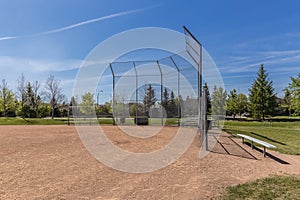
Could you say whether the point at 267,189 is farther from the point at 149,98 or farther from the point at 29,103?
the point at 29,103

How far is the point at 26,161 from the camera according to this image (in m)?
4.52

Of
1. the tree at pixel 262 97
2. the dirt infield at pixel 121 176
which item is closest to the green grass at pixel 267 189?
the dirt infield at pixel 121 176

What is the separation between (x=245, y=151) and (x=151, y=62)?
9.07m

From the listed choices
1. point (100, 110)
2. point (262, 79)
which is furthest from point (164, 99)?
point (262, 79)

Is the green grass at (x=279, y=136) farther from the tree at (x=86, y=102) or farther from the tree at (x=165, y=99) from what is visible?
the tree at (x=86, y=102)

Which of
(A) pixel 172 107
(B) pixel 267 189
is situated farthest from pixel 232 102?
(B) pixel 267 189

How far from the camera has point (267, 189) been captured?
117 inches

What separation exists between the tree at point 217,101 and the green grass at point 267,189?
75.4 ft

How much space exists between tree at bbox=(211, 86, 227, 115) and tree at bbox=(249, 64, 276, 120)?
366cm

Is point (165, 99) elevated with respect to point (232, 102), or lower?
lower

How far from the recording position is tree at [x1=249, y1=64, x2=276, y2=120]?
25.9 m

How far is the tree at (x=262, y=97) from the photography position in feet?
84.9

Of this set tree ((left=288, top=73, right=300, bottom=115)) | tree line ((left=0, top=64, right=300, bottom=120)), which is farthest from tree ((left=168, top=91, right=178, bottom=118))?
tree ((left=288, top=73, right=300, bottom=115))

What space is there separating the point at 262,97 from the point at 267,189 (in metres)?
25.8
